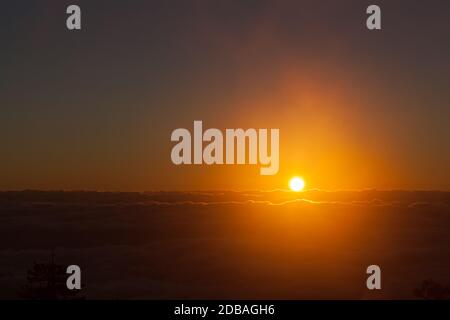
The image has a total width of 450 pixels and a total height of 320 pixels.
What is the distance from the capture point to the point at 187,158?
54.3ft

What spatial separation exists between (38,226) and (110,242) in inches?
450

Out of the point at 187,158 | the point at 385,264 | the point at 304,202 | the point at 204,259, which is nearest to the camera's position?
the point at 187,158

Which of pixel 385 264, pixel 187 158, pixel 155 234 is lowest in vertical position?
pixel 385 264

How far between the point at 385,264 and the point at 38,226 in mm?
57520

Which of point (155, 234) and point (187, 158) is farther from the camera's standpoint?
point (155, 234)

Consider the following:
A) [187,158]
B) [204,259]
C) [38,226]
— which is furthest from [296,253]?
[187,158]

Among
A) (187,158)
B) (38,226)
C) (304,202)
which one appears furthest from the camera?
(304,202)

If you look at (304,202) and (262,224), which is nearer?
(262,224)

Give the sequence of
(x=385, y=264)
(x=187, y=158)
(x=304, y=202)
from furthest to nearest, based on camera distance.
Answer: (x=304, y=202) < (x=385, y=264) < (x=187, y=158)

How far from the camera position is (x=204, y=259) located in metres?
80.4
